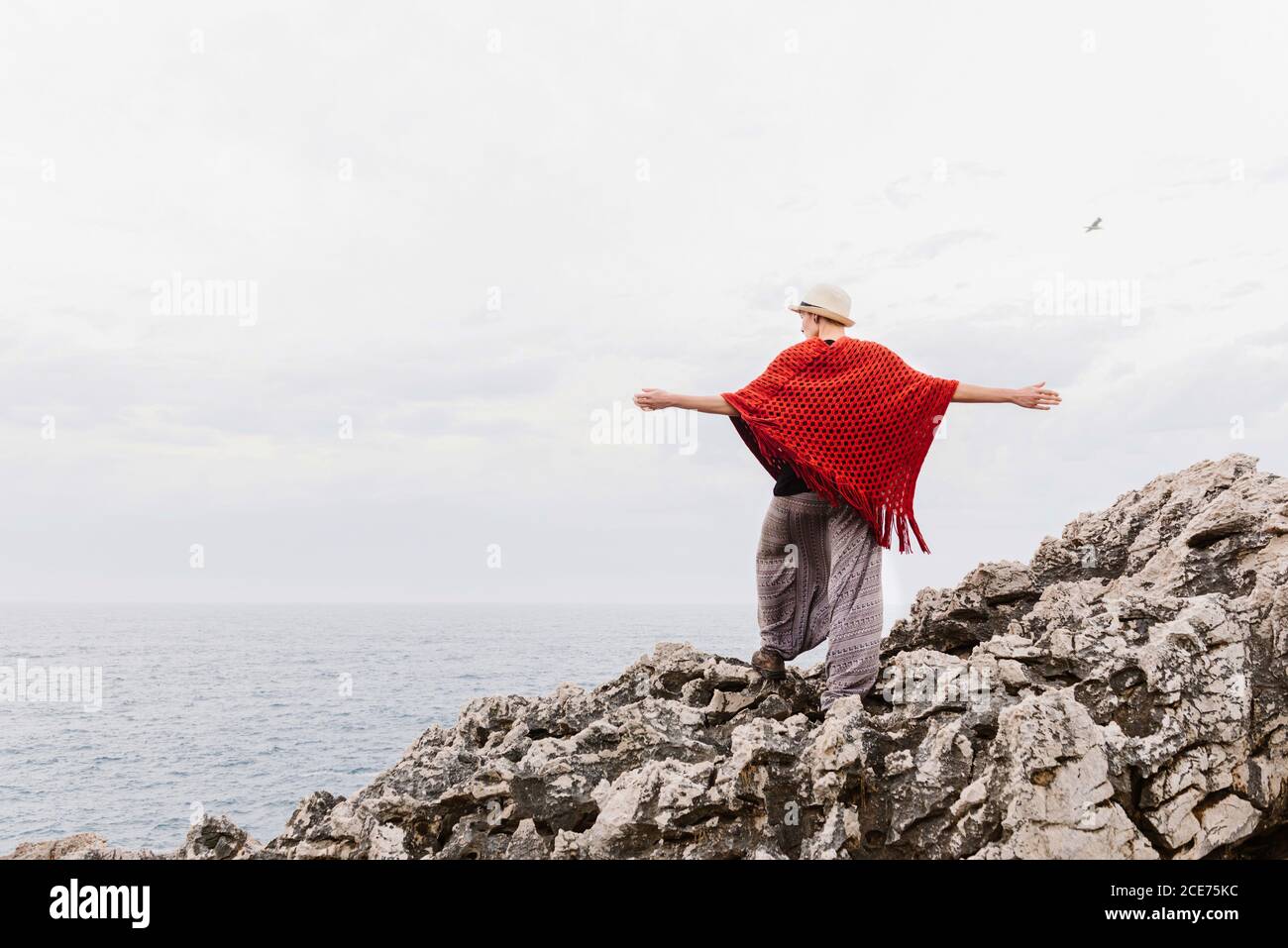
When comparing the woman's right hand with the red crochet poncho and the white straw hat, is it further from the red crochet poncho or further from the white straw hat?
the white straw hat

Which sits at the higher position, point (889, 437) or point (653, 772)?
point (889, 437)

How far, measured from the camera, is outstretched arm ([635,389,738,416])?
5.45 metres

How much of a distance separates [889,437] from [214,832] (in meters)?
5.05

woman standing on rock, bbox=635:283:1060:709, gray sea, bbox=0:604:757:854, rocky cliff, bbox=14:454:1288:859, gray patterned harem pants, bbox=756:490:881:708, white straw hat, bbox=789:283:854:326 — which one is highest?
white straw hat, bbox=789:283:854:326

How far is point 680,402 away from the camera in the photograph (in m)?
5.54

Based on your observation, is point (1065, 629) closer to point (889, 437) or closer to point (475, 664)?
point (889, 437)

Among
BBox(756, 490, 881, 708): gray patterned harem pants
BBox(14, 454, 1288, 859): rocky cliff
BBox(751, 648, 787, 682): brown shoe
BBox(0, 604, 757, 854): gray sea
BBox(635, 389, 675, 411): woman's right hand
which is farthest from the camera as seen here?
BBox(0, 604, 757, 854): gray sea

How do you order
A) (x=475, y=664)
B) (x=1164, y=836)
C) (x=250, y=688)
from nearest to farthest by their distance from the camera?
(x=1164, y=836) < (x=475, y=664) < (x=250, y=688)

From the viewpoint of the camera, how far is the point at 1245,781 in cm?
483

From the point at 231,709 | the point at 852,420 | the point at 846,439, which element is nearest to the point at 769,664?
the point at 846,439

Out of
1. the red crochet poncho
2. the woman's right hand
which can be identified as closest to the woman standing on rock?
the red crochet poncho

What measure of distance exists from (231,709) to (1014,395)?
220ft

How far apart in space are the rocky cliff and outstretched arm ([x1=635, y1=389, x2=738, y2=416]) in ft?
6.01
